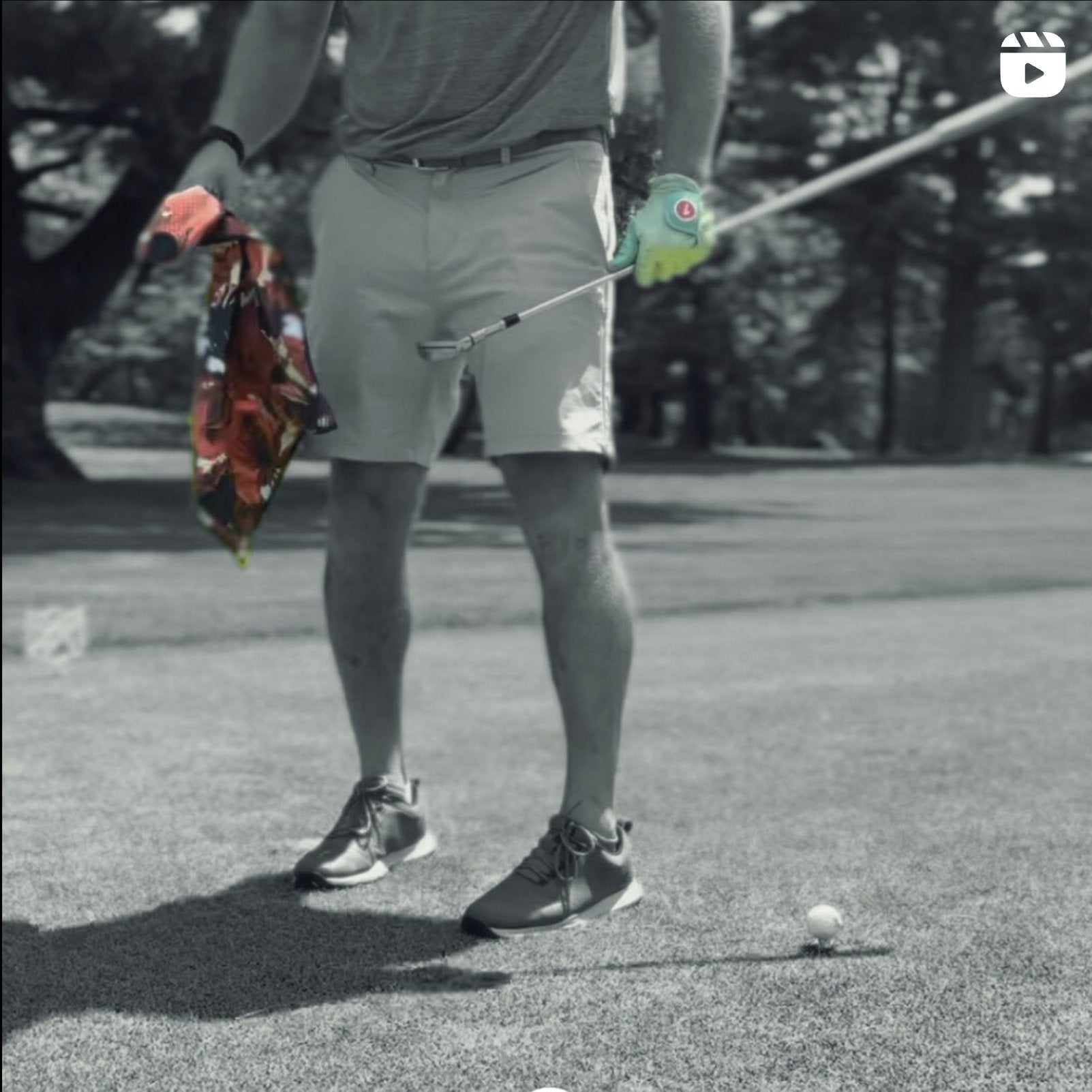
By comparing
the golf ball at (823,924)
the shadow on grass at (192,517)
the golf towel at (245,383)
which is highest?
the golf towel at (245,383)

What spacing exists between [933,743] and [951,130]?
2.54 m

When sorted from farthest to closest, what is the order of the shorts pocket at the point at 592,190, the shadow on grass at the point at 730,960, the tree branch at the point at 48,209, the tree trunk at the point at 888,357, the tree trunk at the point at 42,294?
the tree trunk at the point at 888,357, the tree branch at the point at 48,209, the tree trunk at the point at 42,294, the shorts pocket at the point at 592,190, the shadow on grass at the point at 730,960

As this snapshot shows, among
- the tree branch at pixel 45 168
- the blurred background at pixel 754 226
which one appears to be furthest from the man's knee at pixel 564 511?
the tree branch at pixel 45 168

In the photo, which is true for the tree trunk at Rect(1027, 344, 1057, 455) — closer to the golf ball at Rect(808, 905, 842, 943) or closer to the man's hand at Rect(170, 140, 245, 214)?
the man's hand at Rect(170, 140, 245, 214)

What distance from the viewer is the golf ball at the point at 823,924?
2.79 m

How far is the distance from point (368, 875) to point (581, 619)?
0.65 meters

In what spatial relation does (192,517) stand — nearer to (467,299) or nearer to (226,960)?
(467,299)

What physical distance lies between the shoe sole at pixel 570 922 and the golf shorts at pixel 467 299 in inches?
29.6

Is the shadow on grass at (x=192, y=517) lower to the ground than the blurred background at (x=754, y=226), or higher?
lower

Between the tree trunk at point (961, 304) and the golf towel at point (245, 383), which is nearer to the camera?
the golf towel at point (245, 383)

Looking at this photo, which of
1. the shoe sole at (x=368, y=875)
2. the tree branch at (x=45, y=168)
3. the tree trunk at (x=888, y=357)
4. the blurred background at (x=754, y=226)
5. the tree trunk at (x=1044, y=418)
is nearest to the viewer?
the shoe sole at (x=368, y=875)

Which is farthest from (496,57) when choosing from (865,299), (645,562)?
(865,299)

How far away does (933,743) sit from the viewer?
16.9 ft

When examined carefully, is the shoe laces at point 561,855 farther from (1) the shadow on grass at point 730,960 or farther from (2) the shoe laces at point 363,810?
(2) the shoe laces at point 363,810
